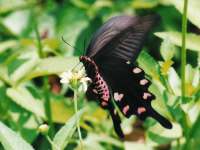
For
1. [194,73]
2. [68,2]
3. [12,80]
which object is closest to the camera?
[194,73]

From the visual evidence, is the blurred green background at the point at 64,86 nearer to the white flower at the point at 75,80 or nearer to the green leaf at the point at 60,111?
the green leaf at the point at 60,111

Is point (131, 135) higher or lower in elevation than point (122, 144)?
lower

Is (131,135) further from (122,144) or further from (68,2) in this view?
(68,2)

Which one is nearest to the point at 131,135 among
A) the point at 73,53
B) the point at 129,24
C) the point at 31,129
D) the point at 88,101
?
the point at 88,101

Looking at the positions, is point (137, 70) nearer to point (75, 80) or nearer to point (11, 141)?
point (75, 80)

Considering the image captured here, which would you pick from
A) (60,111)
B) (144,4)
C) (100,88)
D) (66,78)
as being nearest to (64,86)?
(60,111)

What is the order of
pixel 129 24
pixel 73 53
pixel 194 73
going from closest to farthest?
pixel 129 24
pixel 194 73
pixel 73 53
